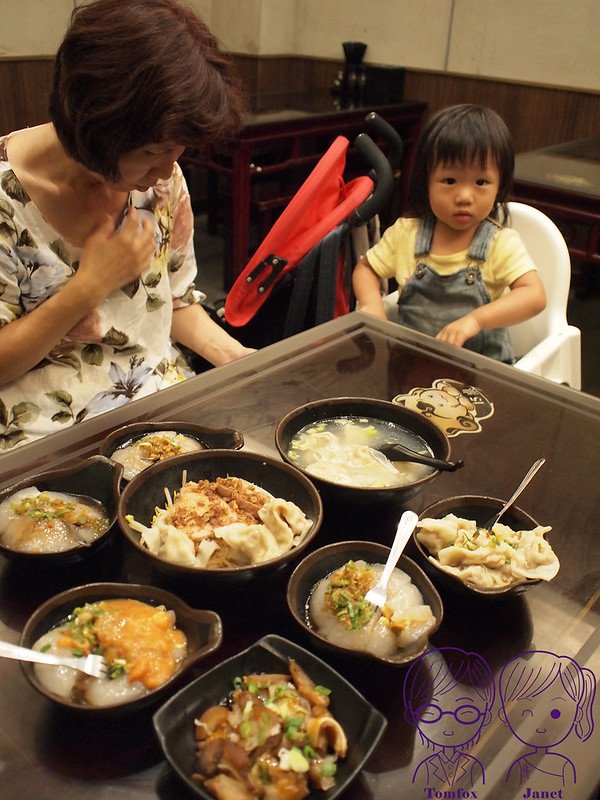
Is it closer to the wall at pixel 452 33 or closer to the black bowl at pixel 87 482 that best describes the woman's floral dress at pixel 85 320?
the black bowl at pixel 87 482

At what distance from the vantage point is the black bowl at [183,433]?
3.92ft

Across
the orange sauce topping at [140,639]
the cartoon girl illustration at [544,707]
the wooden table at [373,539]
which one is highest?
the orange sauce topping at [140,639]

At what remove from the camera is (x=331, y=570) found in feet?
3.13

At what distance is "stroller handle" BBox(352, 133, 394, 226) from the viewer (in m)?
2.24

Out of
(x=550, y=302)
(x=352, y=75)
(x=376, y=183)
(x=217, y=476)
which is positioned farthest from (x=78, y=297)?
(x=352, y=75)

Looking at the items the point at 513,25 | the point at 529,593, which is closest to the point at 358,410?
the point at 529,593

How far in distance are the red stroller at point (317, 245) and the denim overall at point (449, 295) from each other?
0.72 ft

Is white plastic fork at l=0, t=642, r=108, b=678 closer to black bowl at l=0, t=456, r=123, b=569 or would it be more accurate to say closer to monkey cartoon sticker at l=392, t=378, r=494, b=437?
black bowl at l=0, t=456, r=123, b=569

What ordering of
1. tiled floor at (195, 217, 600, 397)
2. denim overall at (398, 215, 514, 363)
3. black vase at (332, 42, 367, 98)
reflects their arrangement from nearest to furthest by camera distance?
denim overall at (398, 215, 514, 363) → tiled floor at (195, 217, 600, 397) → black vase at (332, 42, 367, 98)

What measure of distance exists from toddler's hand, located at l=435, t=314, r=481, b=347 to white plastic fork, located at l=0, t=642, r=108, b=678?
51.1 inches

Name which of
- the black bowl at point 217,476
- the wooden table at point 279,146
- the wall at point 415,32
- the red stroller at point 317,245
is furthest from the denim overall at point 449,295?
the wall at point 415,32

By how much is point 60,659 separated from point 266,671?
0.24 meters

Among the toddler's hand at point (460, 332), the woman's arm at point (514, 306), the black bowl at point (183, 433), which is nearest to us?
the black bowl at point (183, 433)

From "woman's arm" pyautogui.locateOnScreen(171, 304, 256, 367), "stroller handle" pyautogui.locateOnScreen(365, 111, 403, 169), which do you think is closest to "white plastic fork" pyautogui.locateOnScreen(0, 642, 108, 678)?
"woman's arm" pyautogui.locateOnScreen(171, 304, 256, 367)
